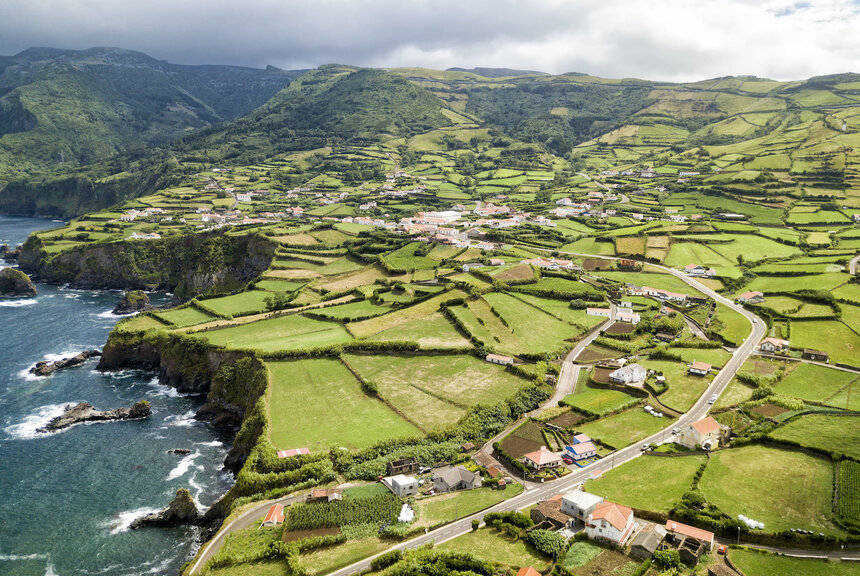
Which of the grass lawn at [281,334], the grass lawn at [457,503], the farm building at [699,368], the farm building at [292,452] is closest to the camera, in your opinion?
the grass lawn at [457,503]

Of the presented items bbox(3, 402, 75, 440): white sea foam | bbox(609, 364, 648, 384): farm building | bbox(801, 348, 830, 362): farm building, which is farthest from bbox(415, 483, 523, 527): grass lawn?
bbox(3, 402, 75, 440): white sea foam

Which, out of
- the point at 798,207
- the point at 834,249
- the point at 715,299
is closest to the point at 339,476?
the point at 715,299

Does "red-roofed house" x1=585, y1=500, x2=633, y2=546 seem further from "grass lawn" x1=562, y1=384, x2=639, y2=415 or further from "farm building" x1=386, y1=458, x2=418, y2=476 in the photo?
"grass lawn" x1=562, y1=384, x2=639, y2=415

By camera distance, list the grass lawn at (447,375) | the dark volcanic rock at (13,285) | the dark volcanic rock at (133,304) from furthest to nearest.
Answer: the dark volcanic rock at (13,285) < the dark volcanic rock at (133,304) < the grass lawn at (447,375)

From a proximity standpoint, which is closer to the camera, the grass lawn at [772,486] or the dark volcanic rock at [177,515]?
the grass lawn at [772,486]

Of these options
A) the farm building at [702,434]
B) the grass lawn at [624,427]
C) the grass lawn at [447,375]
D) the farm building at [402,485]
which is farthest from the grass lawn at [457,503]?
the farm building at [702,434]

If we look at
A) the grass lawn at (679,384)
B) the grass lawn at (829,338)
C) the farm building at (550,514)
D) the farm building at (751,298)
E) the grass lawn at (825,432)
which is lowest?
the farm building at (550,514)

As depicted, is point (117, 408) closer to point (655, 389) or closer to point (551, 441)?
point (551, 441)

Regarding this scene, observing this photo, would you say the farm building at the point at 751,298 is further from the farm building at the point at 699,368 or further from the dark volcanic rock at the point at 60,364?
the dark volcanic rock at the point at 60,364
